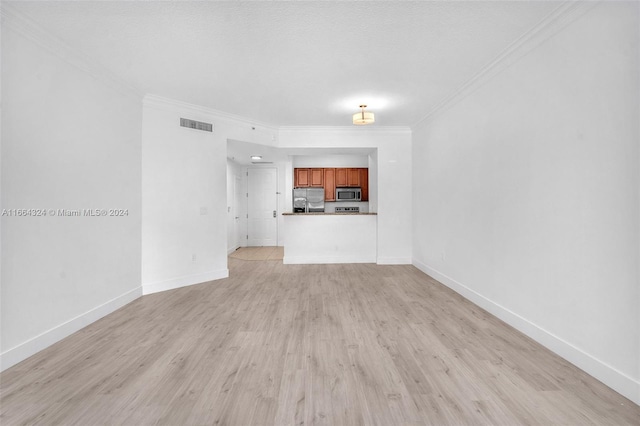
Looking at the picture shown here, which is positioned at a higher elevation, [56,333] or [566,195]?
[566,195]

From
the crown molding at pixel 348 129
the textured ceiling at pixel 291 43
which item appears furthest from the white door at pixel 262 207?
the textured ceiling at pixel 291 43

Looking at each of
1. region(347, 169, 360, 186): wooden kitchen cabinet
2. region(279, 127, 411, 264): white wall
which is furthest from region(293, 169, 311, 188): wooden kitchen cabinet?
region(279, 127, 411, 264): white wall

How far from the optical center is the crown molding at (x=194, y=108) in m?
3.72

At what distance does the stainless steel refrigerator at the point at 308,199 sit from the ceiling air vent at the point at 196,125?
352 cm

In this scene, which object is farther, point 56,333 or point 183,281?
point 183,281

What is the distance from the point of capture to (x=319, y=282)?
426 centimetres

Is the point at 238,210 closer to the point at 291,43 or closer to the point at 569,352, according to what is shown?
the point at 291,43

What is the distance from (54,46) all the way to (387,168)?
4734 mm

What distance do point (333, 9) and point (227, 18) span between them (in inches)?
33.1

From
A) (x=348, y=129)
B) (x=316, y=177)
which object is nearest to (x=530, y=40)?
(x=348, y=129)

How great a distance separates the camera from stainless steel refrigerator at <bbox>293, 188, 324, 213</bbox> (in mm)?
7527

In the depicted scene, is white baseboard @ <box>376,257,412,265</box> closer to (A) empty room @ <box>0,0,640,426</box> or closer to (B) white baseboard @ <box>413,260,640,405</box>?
(A) empty room @ <box>0,0,640,426</box>

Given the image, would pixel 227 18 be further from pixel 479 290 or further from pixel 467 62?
pixel 479 290

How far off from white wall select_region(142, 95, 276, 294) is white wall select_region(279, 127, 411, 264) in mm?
1356
